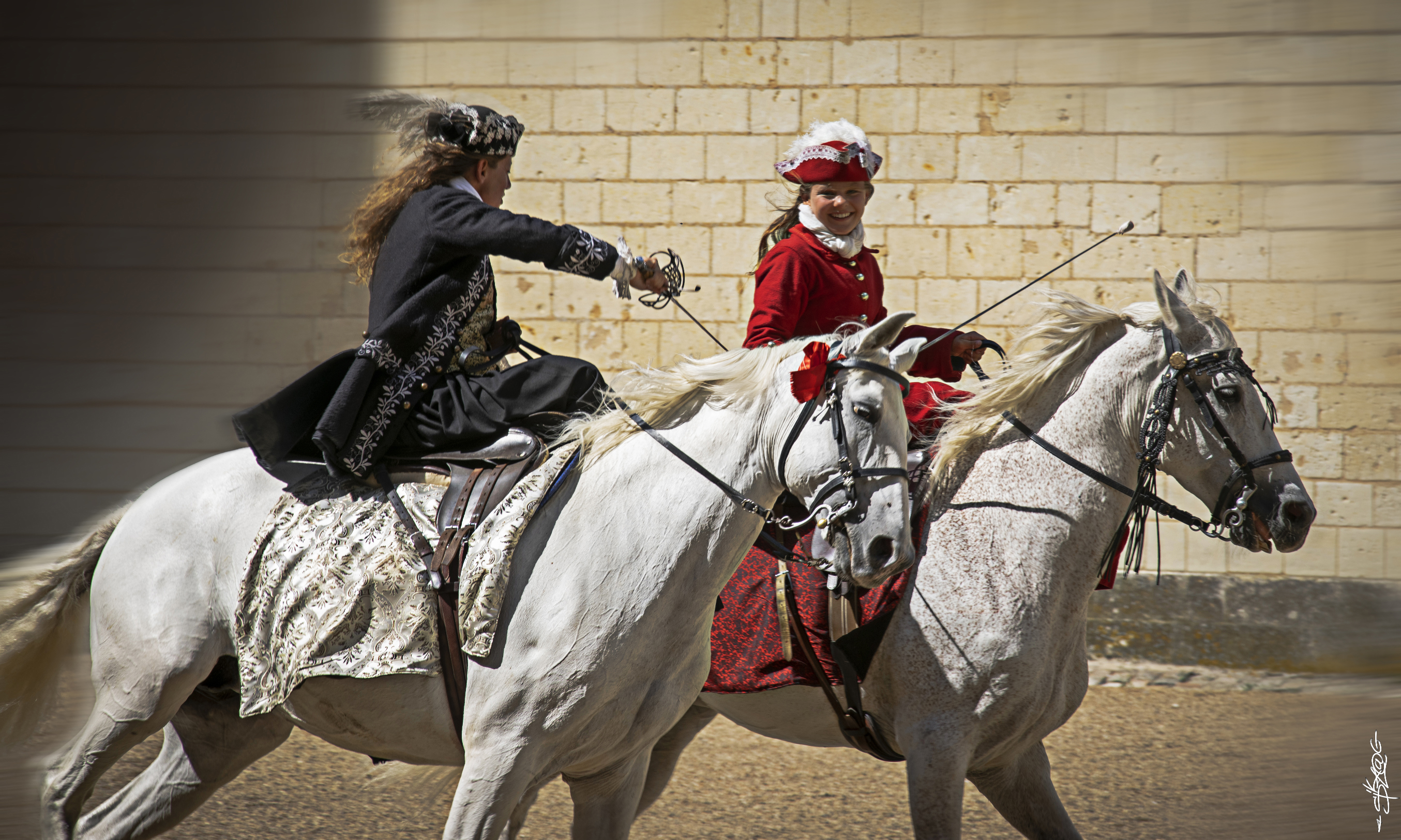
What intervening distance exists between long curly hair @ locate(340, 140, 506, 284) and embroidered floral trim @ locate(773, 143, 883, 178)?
108 centimetres

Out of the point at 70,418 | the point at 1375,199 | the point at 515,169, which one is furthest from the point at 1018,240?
the point at 70,418

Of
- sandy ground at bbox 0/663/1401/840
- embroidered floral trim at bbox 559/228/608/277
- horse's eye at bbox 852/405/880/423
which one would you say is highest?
embroidered floral trim at bbox 559/228/608/277

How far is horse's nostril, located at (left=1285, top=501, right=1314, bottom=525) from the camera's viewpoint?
2.74 metres

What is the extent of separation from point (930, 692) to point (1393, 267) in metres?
4.73

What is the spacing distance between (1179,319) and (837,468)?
1258 mm

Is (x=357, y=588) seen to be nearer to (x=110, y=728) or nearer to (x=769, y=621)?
(x=110, y=728)

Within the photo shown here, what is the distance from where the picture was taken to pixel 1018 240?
20.4ft

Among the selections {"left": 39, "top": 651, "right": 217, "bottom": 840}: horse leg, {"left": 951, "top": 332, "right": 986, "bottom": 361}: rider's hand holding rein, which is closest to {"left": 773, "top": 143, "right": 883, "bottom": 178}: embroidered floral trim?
{"left": 951, "top": 332, "right": 986, "bottom": 361}: rider's hand holding rein

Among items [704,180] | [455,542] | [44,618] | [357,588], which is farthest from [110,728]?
[704,180]

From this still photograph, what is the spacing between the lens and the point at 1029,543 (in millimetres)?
2852

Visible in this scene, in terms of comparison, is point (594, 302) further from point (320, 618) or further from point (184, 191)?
point (320, 618)

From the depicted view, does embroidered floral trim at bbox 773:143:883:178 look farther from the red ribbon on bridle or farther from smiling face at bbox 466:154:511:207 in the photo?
the red ribbon on bridle


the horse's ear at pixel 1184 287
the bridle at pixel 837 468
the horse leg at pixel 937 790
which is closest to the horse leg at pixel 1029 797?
the horse leg at pixel 937 790

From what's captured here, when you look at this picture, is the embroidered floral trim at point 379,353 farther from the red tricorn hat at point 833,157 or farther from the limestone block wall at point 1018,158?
the limestone block wall at point 1018,158
